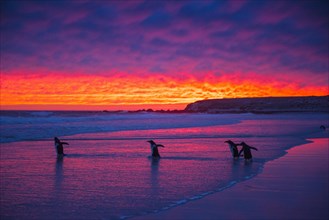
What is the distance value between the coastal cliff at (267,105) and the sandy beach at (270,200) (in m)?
95.5

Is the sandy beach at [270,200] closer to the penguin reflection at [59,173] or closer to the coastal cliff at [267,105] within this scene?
the penguin reflection at [59,173]

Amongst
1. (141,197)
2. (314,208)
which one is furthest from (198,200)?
(314,208)

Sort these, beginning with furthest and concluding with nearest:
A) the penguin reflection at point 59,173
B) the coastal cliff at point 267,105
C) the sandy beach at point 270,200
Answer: the coastal cliff at point 267,105, the penguin reflection at point 59,173, the sandy beach at point 270,200

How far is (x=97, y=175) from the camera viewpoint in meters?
9.57

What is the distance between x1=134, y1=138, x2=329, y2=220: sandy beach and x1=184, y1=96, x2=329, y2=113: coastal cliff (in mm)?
95534

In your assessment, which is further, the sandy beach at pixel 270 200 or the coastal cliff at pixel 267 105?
the coastal cliff at pixel 267 105

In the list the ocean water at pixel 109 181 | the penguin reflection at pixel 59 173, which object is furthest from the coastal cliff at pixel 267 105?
the penguin reflection at pixel 59 173

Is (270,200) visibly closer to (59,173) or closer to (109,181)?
(109,181)

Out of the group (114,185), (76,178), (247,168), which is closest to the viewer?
(114,185)

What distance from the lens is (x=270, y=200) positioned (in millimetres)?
6840

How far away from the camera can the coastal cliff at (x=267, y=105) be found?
107 meters

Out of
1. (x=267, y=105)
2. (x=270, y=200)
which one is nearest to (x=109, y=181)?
(x=270, y=200)

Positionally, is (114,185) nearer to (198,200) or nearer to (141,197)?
(141,197)

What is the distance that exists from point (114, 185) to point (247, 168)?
167 inches
